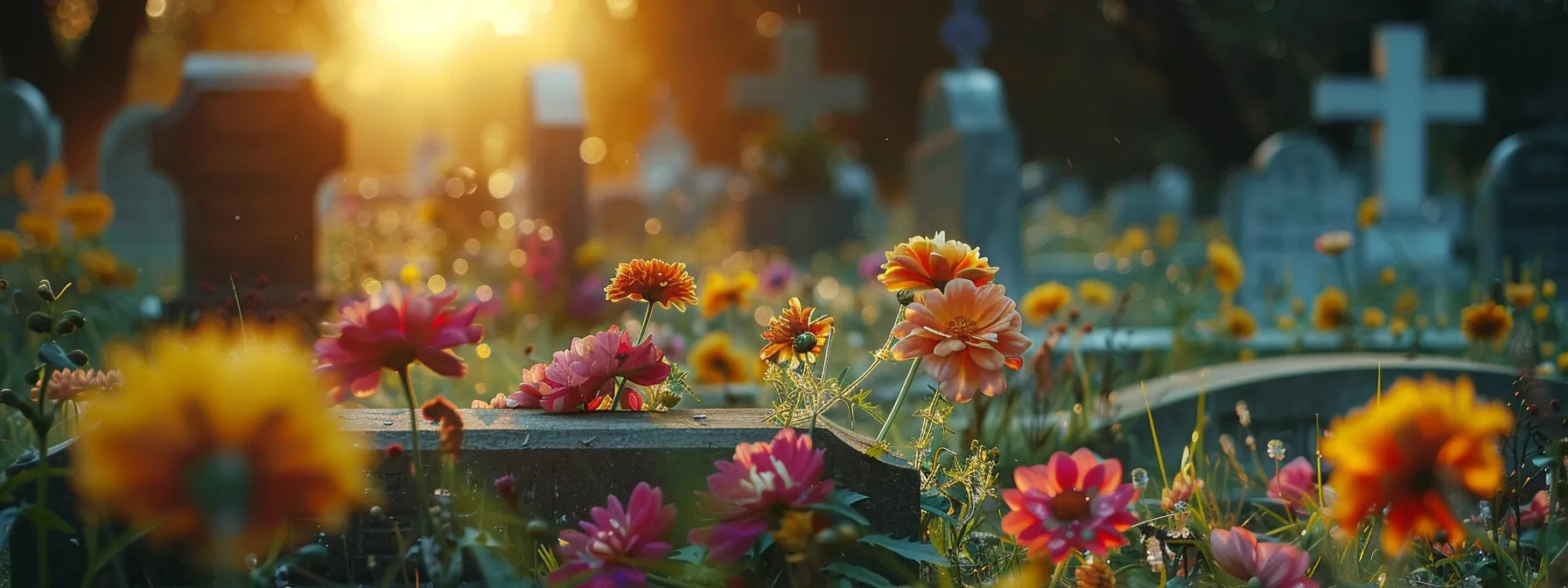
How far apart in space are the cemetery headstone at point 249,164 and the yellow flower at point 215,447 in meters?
4.66

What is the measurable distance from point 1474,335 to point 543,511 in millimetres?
2733

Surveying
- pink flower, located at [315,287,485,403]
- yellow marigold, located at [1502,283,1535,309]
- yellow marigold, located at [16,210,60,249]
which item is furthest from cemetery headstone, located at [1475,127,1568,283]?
yellow marigold, located at [16,210,60,249]

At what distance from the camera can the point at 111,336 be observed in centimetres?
460

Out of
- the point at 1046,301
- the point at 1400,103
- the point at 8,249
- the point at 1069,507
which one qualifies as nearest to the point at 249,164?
the point at 8,249

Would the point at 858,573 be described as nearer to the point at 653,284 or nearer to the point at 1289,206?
the point at 653,284

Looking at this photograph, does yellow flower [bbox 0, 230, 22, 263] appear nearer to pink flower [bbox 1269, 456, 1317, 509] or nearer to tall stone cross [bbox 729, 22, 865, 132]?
pink flower [bbox 1269, 456, 1317, 509]

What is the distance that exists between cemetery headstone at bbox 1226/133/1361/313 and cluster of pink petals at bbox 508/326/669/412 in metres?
6.17

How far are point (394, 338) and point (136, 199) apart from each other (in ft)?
27.2

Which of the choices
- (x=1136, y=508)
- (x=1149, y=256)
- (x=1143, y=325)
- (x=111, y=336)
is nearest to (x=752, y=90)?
(x=1149, y=256)

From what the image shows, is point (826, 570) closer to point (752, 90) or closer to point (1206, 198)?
point (752, 90)

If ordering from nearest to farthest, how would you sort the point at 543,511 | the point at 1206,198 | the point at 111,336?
the point at 543,511 → the point at 111,336 → the point at 1206,198

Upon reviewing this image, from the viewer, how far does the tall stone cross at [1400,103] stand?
28.4 ft

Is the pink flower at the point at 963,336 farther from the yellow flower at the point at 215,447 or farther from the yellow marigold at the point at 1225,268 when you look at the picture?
the yellow marigold at the point at 1225,268

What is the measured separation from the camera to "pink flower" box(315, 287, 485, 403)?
1527 mm
